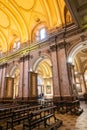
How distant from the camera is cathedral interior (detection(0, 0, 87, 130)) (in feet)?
30.9

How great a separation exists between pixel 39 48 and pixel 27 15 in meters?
4.41

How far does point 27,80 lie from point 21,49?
13.4 feet

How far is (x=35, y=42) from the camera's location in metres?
12.7

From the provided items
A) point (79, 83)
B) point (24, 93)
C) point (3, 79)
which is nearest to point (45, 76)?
point (79, 83)

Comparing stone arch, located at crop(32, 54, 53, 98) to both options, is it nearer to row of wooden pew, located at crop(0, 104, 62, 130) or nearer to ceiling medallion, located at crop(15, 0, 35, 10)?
ceiling medallion, located at crop(15, 0, 35, 10)

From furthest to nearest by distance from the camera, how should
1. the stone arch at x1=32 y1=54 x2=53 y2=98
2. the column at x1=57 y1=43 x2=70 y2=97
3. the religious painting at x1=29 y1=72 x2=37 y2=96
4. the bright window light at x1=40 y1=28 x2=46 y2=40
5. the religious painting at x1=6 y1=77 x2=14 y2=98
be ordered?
1. the stone arch at x1=32 y1=54 x2=53 y2=98
2. the religious painting at x1=6 y1=77 x2=14 y2=98
3. the bright window light at x1=40 y1=28 x2=46 y2=40
4. the religious painting at x1=29 y1=72 x2=37 y2=96
5. the column at x1=57 y1=43 x2=70 y2=97

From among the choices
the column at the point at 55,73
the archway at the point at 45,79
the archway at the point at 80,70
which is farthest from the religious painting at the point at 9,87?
the archway at the point at 80,70

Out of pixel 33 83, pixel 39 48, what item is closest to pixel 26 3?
pixel 39 48

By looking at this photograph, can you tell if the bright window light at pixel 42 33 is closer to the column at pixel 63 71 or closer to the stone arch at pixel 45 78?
the column at pixel 63 71

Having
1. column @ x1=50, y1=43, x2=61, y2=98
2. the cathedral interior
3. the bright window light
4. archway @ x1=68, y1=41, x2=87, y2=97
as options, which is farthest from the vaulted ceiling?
archway @ x1=68, y1=41, x2=87, y2=97

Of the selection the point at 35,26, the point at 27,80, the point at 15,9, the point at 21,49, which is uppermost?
the point at 15,9

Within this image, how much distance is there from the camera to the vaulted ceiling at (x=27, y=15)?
A: 11.1 metres

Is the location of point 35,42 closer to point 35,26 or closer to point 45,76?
point 35,26

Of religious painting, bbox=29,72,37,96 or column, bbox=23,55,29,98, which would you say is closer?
column, bbox=23,55,29,98
